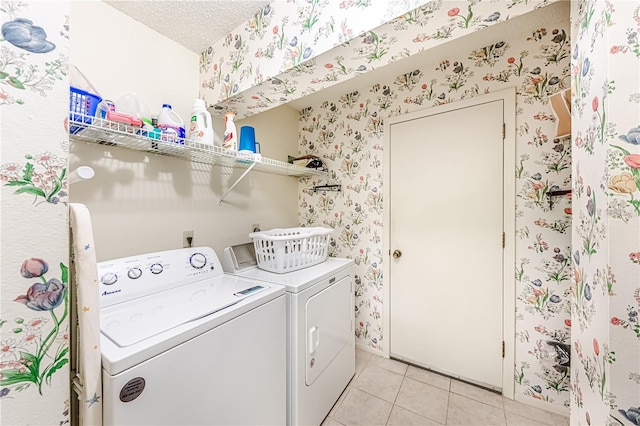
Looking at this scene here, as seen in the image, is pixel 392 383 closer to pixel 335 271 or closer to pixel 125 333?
pixel 335 271

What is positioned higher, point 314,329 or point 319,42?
point 319,42

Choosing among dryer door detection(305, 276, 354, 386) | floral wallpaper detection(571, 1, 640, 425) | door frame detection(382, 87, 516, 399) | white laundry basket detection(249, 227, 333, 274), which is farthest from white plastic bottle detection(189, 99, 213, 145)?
door frame detection(382, 87, 516, 399)

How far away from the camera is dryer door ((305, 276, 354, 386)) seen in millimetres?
1383

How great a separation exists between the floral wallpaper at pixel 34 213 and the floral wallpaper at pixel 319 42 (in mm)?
932

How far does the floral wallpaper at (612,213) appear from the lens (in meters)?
0.59

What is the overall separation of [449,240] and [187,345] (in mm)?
1818

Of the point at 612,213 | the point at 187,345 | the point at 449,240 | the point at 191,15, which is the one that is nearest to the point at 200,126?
the point at 191,15

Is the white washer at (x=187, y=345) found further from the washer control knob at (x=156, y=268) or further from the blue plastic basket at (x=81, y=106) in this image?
the blue plastic basket at (x=81, y=106)

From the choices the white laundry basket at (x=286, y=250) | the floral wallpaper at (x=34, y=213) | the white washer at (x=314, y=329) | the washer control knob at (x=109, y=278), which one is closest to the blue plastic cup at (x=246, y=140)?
the white laundry basket at (x=286, y=250)

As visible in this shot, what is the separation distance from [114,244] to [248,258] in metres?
0.75

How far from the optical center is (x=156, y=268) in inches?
48.6

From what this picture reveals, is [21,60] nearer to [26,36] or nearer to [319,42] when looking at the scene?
[26,36]

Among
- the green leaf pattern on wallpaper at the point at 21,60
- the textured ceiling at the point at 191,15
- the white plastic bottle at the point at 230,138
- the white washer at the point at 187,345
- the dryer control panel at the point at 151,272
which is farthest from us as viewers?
the white plastic bottle at the point at 230,138

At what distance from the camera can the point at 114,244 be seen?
1294 millimetres
